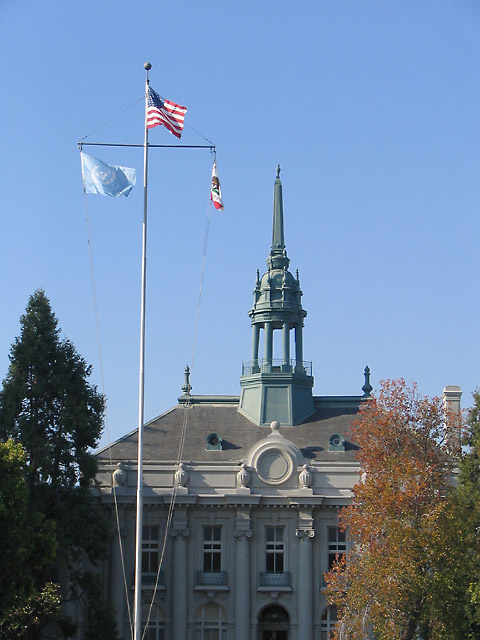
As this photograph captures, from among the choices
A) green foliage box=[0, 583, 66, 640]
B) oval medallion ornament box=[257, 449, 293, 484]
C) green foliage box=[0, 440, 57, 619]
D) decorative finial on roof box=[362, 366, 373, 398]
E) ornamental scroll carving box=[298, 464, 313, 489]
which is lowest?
green foliage box=[0, 583, 66, 640]

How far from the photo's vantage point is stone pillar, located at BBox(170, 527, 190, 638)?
65.4m

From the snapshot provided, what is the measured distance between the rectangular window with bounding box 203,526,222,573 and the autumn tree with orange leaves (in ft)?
39.6

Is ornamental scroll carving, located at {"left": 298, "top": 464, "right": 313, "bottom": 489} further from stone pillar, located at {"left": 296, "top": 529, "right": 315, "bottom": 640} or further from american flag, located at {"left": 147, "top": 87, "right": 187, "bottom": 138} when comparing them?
american flag, located at {"left": 147, "top": 87, "right": 187, "bottom": 138}

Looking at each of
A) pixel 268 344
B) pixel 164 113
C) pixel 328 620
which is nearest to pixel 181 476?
pixel 328 620

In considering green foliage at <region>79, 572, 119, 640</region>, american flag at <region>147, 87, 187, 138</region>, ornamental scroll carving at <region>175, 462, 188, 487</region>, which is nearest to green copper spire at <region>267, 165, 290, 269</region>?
ornamental scroll carving at <region>175, 462, 188, 487</region>

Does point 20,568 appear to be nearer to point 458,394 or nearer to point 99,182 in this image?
point 99,182

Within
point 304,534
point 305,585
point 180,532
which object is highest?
point 180,532

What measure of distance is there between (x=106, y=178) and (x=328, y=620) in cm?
3110

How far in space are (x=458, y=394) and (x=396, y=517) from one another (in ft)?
61.6

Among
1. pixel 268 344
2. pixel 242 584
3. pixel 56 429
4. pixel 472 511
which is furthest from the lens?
pixel 268 344

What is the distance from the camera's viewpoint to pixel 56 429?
60.7 m

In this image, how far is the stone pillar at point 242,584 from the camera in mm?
65375

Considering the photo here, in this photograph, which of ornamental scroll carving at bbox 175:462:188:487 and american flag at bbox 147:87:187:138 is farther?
ornamental scroll carving at bbox 175:462:188:487

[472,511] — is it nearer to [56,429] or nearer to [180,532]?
[180,532]
